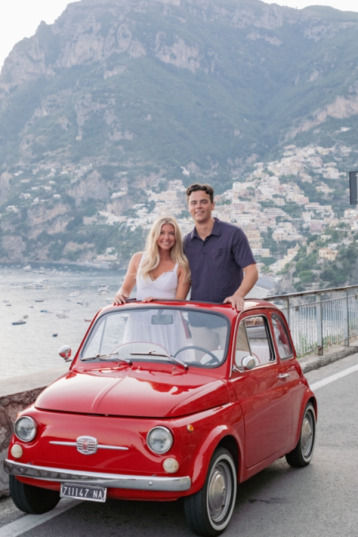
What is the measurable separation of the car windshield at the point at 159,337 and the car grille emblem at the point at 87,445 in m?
0.85

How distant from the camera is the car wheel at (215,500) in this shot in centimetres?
450

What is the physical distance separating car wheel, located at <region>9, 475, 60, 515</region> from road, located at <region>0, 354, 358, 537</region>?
54mm

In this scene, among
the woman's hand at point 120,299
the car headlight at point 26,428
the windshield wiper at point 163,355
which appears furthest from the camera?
the woman's hand at point 120,299

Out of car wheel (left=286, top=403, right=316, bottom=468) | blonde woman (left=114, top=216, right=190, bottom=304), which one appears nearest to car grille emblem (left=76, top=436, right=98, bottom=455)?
blonde woman (left=114, top=216, right=190, bottom=304)

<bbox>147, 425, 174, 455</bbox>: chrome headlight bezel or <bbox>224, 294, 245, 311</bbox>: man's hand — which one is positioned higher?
<bbox>224, 294, 245, 311</bbox>: man's hand

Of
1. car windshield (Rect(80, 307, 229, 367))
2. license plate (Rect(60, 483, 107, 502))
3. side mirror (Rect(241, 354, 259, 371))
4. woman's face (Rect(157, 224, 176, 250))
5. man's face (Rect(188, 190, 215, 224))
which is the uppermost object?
man's face (Rect(188, 190, 215, 224))

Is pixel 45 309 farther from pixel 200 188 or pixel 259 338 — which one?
pixel 259 338

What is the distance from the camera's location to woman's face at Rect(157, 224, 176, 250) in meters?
6.15

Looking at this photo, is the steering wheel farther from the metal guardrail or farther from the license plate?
the metal guardrail

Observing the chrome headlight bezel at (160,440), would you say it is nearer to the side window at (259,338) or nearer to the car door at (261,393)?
the car door at (261,393)

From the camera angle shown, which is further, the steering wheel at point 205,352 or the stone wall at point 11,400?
the stone wall at point 11,400

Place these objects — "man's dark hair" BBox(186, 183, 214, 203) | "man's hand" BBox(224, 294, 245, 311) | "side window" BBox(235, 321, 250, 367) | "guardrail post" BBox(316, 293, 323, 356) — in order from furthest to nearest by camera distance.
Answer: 1. "guardrail post" BBox(316, 293, 323, 356)
2. "man's dark hair" BBox(186, 183, 214, 203)
3. "man's hand" BBox(224, 294, 245, 311)
4. "side window" BBox(235, 321, 250, 367)

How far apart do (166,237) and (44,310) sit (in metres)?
113

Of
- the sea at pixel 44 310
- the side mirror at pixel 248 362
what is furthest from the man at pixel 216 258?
the sea at pixel 44 310
